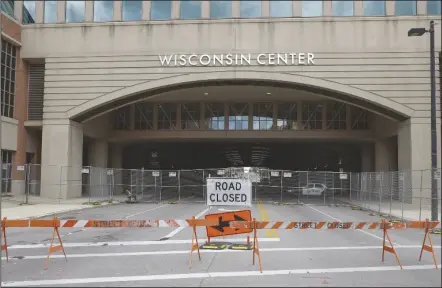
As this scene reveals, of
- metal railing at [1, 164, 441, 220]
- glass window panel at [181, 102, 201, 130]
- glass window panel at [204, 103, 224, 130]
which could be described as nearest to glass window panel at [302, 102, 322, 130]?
glass window panel at [204, 103, 224, 130]

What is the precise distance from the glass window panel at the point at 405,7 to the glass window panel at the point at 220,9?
1057 centimetres

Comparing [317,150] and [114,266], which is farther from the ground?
[317,150]

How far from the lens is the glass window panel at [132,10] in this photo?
29469 mm

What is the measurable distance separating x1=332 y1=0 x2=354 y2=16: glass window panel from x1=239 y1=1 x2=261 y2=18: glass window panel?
4782mm

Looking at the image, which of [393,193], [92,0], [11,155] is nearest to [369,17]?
[393,193]

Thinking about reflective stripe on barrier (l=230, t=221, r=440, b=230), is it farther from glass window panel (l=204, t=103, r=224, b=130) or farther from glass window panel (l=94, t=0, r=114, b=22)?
glass window panel (l=204, t=103, r=224, b=130)

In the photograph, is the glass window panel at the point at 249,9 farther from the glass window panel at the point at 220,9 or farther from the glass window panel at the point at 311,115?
the glass window panel at the point at 311,115

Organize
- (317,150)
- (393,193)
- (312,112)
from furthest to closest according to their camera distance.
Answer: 1. (317,150)
2. (312,112)
3. (393,193)

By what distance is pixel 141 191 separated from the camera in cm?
3084

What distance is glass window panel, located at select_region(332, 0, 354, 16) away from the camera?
28.3 m

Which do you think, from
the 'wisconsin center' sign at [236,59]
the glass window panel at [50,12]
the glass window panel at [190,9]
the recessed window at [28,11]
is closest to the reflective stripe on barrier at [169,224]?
the 'wisconsin center' sign at [236,59]

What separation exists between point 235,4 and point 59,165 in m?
15.1

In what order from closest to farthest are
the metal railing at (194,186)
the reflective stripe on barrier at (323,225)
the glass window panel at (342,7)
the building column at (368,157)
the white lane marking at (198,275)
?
1. the white lane marking at (198,275)
2. the reflective stripe on barrier at (323,225)
3. the metal railing at (194,186)
4. the glass window panel at (342,7)
5. the building column at (368,157)

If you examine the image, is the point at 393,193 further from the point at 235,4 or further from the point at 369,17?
the point at 235,4
